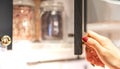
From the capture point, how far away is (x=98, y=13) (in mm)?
932

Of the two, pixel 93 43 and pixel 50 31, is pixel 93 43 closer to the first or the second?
pixel 93 43

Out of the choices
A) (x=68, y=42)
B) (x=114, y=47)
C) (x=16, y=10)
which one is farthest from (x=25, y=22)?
(x=114, y=47)

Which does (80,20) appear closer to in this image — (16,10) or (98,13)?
(98,13)

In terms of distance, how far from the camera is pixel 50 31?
100 centimetres

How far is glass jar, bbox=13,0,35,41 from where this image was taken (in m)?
0.93

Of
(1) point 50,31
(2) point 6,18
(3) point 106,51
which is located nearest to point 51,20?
(1) point 50,31

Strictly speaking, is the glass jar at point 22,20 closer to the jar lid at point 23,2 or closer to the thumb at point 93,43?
the jar lid at point 23,2

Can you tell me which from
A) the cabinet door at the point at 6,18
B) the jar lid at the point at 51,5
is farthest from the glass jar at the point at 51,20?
the cabinet door at the point at 6,18

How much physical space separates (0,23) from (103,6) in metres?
0.41

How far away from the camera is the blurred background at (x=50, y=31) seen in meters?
0.88

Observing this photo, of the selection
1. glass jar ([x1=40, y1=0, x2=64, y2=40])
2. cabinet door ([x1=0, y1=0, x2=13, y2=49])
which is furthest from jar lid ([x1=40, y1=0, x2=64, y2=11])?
cabinet door ([x1=0, y1=0, x2=13, y2=49])

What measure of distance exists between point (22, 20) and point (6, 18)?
7 cm

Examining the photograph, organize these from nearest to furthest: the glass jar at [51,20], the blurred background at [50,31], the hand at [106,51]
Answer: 1. the hand at [106,51]
2. the blurred background at [50,31]
3. the glass jar at [51,20]

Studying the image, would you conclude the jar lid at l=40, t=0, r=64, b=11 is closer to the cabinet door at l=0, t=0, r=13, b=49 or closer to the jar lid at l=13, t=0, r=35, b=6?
the jar lid at l=13, t=0, r=35, b=6
